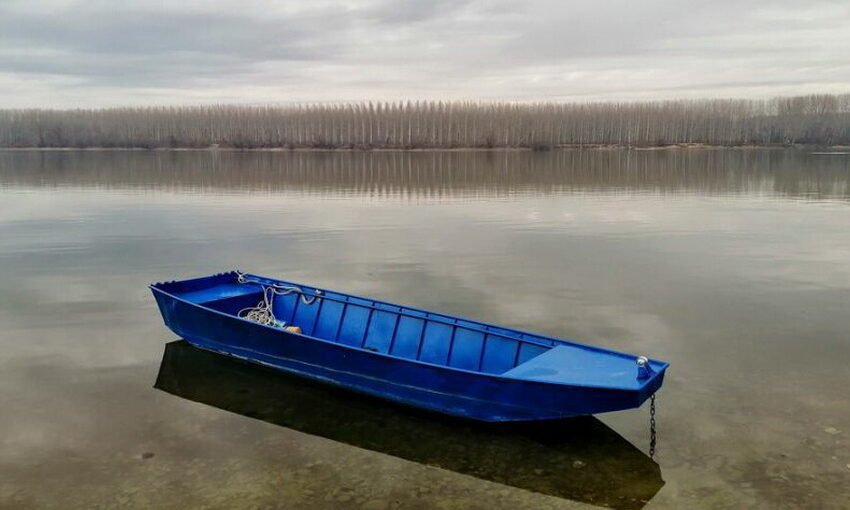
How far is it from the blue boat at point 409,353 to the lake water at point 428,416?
18.5 inches

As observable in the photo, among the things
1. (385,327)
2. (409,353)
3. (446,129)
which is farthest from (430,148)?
(409,353)

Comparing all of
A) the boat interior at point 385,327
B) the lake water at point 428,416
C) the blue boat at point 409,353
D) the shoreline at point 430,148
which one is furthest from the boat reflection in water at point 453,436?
the shoreline at point 430,148

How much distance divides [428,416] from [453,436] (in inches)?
28.9

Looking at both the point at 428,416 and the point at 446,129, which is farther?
the point at 446,129

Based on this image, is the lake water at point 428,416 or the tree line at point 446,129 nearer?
the lake water at point 428,416

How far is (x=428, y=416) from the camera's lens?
33.2 ft

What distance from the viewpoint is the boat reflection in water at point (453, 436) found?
8234 millimetres

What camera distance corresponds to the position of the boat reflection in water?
27.0ft

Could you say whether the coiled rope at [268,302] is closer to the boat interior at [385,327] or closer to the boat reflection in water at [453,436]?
the boat interior at [385,327]

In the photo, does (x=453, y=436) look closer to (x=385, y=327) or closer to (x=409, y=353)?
(x=409, y=353)

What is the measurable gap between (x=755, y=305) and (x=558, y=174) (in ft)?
153

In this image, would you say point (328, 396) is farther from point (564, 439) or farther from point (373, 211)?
point (373, 211)

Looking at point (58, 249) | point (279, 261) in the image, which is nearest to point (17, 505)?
point (279, 261)

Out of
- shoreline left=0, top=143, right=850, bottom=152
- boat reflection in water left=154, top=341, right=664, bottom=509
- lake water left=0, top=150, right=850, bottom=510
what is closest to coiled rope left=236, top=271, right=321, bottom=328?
lake water left=0, top=150, right=850, bottom=510
